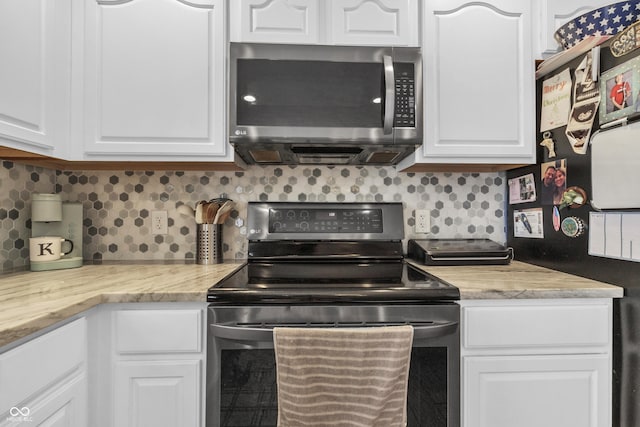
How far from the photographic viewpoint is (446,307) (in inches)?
43.2

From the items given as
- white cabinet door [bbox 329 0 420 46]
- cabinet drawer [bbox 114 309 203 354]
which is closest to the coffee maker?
cabinet drawer [bbox 114 309 203 354]

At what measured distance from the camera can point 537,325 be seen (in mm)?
1120

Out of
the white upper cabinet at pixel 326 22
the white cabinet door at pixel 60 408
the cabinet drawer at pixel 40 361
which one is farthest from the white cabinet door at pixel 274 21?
the white cabinet door at pixel 60 408

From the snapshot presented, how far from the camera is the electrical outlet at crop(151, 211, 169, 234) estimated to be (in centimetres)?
171

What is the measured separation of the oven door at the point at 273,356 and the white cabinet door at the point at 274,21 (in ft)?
3.47

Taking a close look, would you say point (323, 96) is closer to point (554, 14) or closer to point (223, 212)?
point (223, 212)

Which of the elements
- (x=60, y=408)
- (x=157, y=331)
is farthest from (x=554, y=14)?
(x=60, y=408)

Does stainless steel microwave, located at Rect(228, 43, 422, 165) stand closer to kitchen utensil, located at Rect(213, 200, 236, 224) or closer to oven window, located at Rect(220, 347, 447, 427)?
kitchen utensil, located at Rect(213, 200, 236, 224)

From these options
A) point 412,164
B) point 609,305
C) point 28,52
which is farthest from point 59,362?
point 609,305

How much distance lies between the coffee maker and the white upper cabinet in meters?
1.02

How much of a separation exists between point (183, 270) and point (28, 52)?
36.3 inches

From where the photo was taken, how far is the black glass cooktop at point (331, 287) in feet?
3.56

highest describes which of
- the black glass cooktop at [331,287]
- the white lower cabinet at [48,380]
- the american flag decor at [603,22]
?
the american flag decor at [603,22]

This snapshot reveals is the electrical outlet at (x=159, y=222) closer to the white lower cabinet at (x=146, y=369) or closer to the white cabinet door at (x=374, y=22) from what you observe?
the white lower cabinet at (x=146, y=369)
